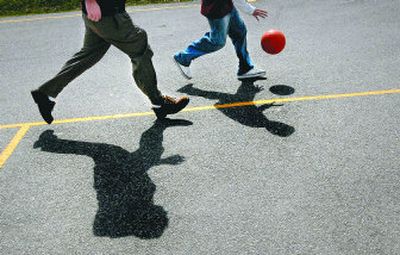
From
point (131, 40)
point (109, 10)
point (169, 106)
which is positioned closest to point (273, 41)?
point (169, 106)

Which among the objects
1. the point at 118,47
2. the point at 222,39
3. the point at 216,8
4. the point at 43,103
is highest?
the point at 216,8

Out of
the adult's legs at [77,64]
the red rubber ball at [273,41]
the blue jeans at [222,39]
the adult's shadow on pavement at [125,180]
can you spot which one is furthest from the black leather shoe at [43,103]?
the red rubber ball at [273,41]

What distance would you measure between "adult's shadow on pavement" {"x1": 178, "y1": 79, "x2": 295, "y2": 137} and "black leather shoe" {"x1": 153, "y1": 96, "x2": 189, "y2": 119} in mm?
502

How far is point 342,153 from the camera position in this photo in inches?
168

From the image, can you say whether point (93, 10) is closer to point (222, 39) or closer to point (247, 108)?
point (222, 39)

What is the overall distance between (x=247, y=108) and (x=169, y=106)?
0.97 m

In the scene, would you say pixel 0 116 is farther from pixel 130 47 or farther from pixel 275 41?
pixel 275 41

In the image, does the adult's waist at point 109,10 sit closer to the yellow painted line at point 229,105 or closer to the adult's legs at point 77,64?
the adult's legs at point 77,64

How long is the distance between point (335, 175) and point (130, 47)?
2.43 m

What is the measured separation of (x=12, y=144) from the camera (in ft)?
15.9

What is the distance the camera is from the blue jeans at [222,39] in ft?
17.7

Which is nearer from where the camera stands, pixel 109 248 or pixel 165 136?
pixel 109 248

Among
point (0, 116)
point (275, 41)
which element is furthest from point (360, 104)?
point (0, 116)

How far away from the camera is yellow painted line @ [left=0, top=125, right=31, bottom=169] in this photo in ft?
15.1
